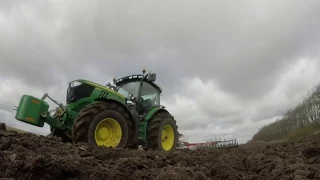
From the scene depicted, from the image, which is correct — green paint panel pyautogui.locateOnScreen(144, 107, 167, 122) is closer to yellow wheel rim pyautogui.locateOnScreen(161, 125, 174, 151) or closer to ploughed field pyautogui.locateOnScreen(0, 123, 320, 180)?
yellow wheel rim pyautogui.locateOnScreen(161, 125, 174, 151)

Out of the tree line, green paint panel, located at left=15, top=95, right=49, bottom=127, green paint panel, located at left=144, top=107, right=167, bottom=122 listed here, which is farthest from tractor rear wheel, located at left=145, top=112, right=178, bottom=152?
the tree line

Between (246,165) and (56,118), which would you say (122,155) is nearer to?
(246,165)

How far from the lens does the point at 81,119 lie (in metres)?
6.08

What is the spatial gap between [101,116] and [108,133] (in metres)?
0.58

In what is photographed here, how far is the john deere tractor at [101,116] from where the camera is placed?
20.3 feet

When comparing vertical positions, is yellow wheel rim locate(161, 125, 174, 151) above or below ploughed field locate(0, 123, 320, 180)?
above

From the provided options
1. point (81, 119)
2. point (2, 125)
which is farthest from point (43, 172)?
point (2, 125)

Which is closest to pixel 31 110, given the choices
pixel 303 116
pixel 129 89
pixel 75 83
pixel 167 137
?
pixel 75 83

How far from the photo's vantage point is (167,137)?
9555 mm

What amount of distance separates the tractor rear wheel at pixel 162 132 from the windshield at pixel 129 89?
947 mm

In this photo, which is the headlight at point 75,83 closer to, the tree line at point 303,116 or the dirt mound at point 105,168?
the dirt mound at point 105,168

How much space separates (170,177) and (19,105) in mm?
4704

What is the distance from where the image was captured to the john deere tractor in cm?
620

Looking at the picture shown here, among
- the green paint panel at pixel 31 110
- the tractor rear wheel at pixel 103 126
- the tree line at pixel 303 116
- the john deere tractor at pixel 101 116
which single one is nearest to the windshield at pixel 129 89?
the john deere tractor at pixel 101 116
